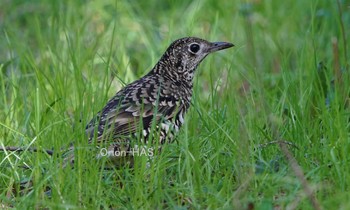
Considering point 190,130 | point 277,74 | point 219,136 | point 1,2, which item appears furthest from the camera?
point 1,2

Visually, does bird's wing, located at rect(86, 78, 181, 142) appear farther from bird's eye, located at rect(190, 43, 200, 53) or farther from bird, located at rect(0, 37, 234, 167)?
bird's eye, located at rect(190, 43, 200, 53)

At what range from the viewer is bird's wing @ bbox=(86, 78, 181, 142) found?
18.2ft

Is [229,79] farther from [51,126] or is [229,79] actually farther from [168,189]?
[168,189]

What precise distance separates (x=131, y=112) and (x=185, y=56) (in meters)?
1.04

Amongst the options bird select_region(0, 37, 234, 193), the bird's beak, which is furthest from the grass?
the bird's beak

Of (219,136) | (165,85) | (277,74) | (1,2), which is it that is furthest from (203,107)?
(1,2)

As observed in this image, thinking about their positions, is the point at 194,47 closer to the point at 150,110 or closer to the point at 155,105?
the point at 150,110

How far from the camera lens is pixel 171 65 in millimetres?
6758

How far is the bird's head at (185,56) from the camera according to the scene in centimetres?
675

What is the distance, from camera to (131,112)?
5883 millimetres

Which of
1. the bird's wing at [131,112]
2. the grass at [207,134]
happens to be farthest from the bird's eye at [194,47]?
the bird's wing at [131,112]

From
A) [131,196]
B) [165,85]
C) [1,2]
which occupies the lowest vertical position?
[131,196]

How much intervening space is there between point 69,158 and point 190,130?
1.14 m

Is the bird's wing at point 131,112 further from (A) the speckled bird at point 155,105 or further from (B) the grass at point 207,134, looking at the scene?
(B) the grass at point 207,134
